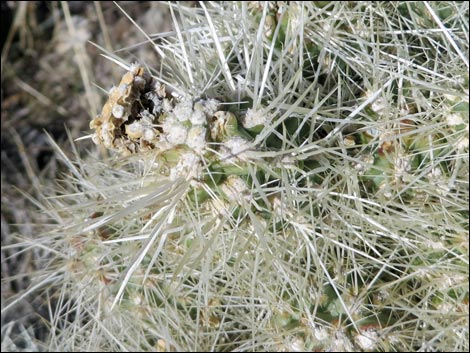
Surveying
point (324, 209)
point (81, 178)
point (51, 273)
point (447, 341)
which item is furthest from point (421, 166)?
point (51, 273)

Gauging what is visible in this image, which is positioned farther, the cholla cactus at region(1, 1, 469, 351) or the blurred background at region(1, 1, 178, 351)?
the blurred background at region(1, 1, 178, 351)

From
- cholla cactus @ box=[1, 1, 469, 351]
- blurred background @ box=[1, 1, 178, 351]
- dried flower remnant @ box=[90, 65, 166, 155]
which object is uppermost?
dried flower remnant @ box=[90, 65, 166, 155]

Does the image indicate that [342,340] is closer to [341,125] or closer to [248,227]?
[248,227]

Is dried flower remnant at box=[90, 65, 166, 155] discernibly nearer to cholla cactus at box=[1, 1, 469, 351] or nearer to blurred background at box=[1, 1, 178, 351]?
cholla cactus at box=[1, 1, 469, 351]

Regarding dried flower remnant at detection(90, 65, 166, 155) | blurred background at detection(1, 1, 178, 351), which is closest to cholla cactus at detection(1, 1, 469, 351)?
dried flower remnant at detection(90, 65, 166, 155)

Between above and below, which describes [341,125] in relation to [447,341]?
above

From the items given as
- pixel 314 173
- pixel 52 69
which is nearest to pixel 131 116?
pixel 314 173

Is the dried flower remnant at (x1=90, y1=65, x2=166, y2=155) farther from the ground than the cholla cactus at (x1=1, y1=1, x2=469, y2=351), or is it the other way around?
the dried flower remnant at (x1=90, y1=65, x2=166, y2=155)

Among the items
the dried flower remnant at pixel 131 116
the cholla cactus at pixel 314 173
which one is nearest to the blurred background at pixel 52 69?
the cholla cactus at pixel 314 173

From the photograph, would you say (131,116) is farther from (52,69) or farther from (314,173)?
(52,69)
